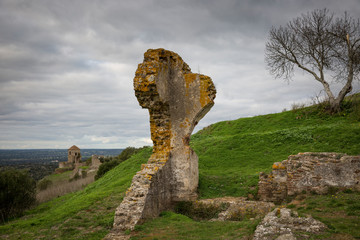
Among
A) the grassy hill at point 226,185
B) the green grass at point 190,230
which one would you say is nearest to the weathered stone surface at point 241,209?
the grassy hill at point 226,185

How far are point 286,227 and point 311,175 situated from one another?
4.35 meters

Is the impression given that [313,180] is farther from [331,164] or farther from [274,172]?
[274,172]

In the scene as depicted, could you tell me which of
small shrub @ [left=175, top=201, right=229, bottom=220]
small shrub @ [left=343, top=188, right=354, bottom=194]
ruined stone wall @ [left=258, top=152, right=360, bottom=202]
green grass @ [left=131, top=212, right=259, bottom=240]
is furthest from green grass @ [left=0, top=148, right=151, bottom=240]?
small shrub @ [left=343, top=188, right=354, bottom=194]

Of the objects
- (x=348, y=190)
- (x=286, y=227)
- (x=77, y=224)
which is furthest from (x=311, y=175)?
(x=77, y=224)

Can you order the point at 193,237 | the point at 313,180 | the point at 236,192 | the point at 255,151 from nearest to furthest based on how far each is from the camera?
the point at 193,237, the point at 313,180, the point at 236,192, the point at 255,151

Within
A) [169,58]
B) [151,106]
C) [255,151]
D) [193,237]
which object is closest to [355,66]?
[255,151]

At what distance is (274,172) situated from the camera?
404 inches

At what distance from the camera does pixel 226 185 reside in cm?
1184

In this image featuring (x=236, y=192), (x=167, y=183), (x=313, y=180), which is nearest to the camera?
(x=313, y=180)

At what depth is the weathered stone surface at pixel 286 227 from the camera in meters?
4.90

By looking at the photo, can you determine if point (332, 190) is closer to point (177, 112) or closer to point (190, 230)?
point (190, 230)

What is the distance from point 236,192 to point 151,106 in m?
5.22

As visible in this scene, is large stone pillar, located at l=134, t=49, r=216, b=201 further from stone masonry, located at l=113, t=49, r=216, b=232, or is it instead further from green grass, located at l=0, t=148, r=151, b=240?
green grass, located at l=0, t=148, r=151, b=240

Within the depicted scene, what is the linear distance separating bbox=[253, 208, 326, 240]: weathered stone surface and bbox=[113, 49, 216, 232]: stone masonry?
4547 mm
